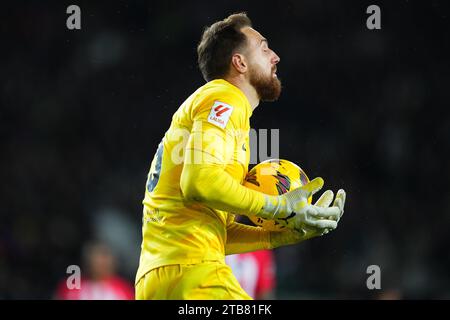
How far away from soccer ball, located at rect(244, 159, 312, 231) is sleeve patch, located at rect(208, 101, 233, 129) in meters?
0.42

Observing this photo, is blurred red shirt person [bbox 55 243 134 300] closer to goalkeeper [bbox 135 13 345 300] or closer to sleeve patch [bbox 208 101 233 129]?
goalkeeper [bbox 135 13 345 300]

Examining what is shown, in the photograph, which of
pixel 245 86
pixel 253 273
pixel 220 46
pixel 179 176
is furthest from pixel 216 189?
pixel 253 273

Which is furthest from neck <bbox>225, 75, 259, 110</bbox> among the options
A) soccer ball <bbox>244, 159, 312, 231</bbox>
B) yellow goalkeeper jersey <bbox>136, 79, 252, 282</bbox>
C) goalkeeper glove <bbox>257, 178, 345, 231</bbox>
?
goalkeeper glove <bbox>257, 178, 345, 231</bbox>

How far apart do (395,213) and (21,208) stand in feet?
13.9

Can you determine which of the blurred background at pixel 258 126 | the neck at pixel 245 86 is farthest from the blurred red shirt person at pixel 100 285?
the neck at pixel 245 86

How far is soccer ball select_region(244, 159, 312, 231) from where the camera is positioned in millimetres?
3922

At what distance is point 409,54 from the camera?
33.9 ft

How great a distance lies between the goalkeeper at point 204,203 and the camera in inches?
139

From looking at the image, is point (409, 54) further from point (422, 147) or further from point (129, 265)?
point (129, 265)

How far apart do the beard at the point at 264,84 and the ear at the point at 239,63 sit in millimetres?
38

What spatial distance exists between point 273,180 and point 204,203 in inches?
20.7

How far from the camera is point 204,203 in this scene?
357 centimetres

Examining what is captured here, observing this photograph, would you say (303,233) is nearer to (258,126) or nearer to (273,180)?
(273,180)

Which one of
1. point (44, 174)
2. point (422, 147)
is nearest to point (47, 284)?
point (44, 174)
